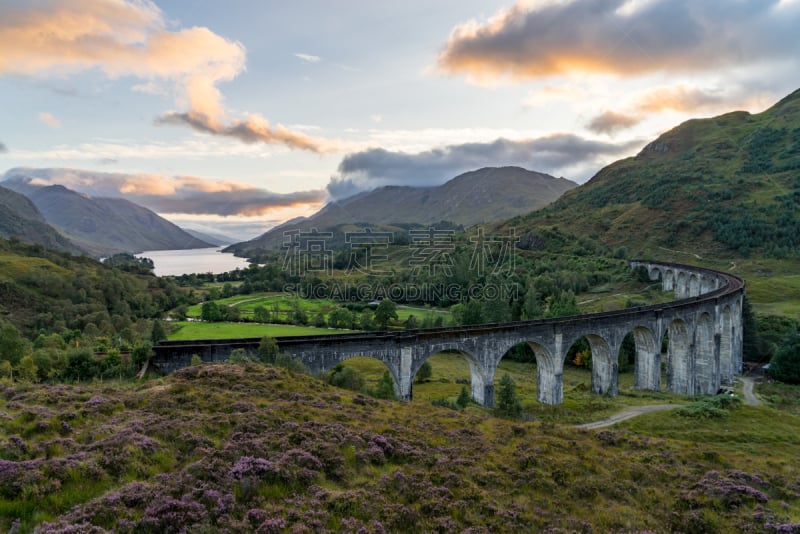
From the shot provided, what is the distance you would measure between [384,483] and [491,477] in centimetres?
496

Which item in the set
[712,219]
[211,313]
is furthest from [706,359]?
[712,219]

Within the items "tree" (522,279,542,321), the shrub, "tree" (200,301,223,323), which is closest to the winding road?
the shrub

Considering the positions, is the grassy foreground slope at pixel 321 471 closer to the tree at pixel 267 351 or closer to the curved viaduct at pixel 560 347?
the tree at pixel 267 351

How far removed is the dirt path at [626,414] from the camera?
3869 cm

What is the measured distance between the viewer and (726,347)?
64.2 metres

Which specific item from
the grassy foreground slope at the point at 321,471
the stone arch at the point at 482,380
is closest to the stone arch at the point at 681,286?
the stone arch at the point at 482,380

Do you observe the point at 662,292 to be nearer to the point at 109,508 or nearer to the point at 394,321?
the point at 394,321

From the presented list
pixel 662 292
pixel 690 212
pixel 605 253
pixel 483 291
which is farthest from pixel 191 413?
pixel 690 212

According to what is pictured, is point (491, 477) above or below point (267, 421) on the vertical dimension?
below

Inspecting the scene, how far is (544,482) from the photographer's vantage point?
18.6 m

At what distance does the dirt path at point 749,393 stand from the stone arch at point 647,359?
922 centimetres

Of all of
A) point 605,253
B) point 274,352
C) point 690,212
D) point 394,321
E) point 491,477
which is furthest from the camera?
point 690,212

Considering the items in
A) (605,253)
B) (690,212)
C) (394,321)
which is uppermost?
(690,212)

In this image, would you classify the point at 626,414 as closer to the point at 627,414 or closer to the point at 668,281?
the point at 627,414
